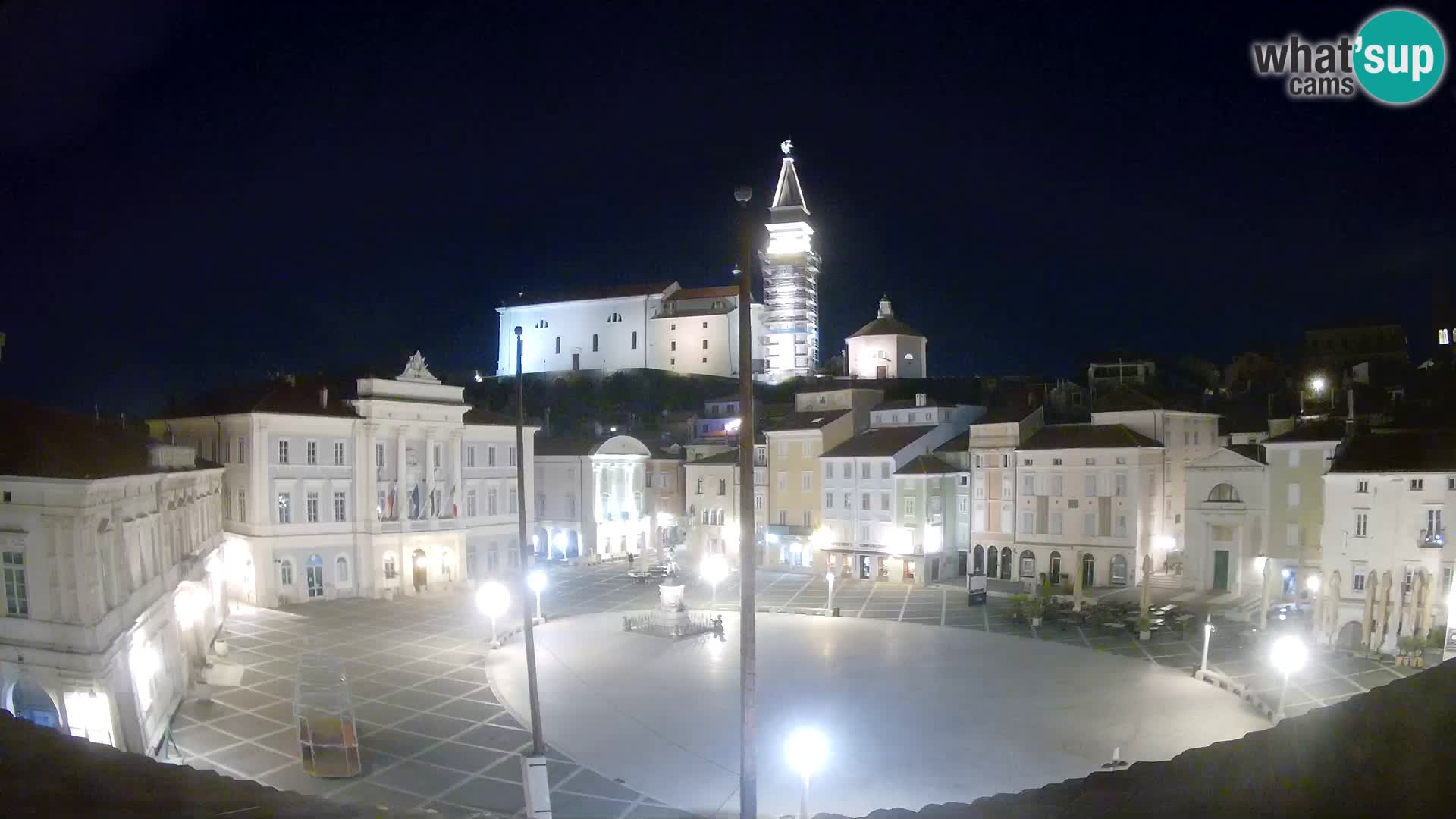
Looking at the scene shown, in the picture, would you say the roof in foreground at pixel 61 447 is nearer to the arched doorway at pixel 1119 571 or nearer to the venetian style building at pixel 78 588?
the venetian style building at pixel 78 588

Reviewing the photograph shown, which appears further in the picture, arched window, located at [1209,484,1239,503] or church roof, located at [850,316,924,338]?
church roof, located at [850,316,924,338]

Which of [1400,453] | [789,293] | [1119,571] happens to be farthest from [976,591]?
[789,293]

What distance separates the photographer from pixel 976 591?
1642 inches

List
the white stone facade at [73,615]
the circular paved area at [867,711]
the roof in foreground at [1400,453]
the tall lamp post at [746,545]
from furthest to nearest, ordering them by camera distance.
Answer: the roof in foreground at [1400,453]
the circular paved area at [867,711]
the white stone facade at [73,615]
the tall lamp post at [746,545]

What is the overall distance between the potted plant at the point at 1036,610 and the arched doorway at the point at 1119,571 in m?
9.11

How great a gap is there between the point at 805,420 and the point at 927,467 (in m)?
10.2

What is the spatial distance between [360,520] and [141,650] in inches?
835

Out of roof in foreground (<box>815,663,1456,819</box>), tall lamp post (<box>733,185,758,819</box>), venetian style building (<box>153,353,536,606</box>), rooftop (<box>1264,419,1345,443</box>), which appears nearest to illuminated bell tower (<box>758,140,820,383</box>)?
venetian style building (<box>153,353,536,606</box>)

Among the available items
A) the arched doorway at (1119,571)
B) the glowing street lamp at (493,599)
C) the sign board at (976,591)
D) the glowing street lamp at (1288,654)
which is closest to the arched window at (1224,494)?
the arched doorway at (1119,571)

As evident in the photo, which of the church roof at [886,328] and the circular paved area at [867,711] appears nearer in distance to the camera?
the circular paved area at [867,711]

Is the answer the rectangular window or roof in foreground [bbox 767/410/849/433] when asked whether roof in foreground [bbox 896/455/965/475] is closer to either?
roof in foreground [bbox 767/410/849/433]

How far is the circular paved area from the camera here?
1905 centimetres

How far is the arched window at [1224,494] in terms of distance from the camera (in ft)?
137

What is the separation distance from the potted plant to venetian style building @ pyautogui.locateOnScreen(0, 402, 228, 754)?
94.2 ft
